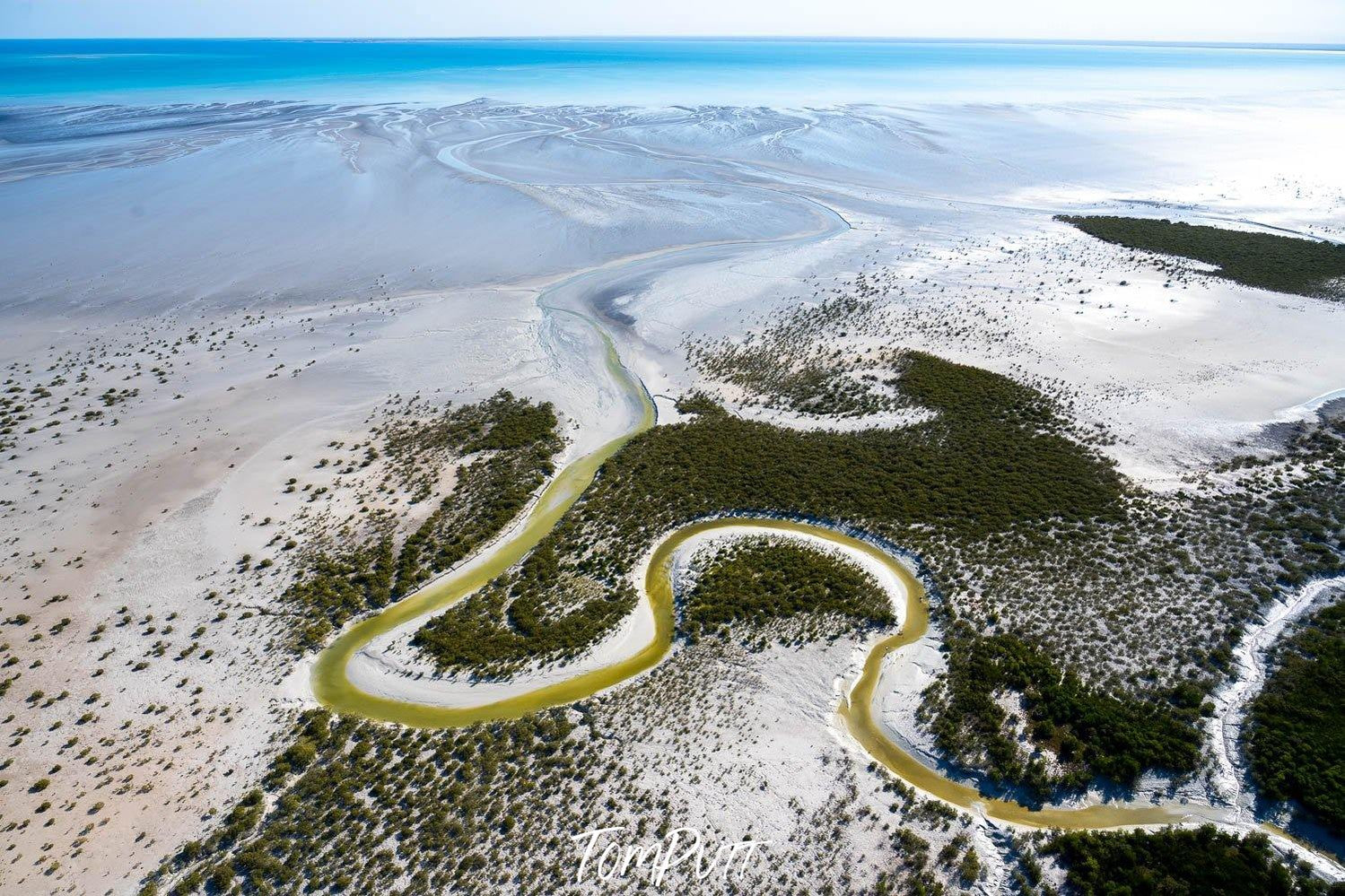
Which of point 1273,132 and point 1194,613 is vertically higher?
point 1273,132

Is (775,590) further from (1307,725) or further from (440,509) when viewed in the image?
(1307,725)

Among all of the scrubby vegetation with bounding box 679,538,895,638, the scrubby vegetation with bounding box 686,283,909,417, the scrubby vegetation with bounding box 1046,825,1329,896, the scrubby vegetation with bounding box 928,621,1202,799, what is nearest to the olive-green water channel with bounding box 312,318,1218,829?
the scrubby vegetation with bounding box 1046,825,1329,896

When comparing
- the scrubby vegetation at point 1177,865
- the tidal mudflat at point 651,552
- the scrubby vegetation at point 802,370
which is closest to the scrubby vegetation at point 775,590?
the tidal mudflat at point 651,552

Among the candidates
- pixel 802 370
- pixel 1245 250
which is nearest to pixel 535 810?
pixel 802 370

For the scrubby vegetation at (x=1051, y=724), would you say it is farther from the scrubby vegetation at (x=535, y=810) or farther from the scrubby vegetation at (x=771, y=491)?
the scrubby vegetation at (x=771, y=491)

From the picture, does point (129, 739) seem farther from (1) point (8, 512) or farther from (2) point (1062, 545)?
(2) point (1062, 545)

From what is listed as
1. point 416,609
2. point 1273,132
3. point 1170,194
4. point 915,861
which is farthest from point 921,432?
point 1273,132

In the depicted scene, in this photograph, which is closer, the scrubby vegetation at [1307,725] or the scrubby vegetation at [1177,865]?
the scrubby vegetation at [1177,865]
